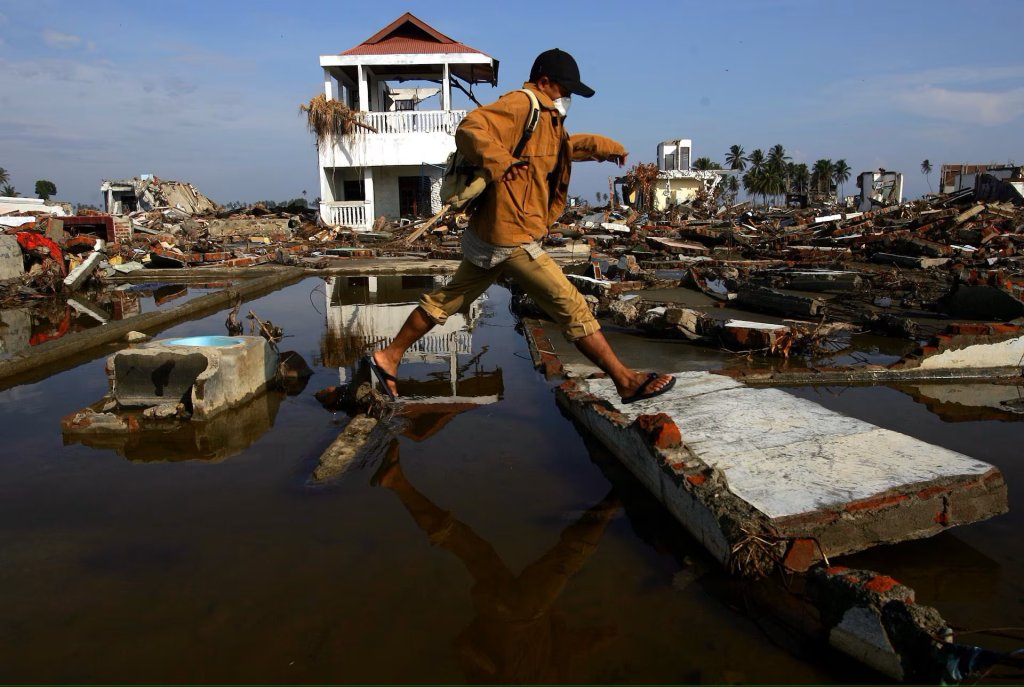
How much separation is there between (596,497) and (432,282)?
387 inches

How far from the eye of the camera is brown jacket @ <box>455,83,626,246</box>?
128 inches

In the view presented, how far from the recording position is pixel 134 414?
420 centimetres

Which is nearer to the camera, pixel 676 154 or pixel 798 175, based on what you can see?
pixel 676 154

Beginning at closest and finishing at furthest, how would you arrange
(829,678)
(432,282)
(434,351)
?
(829,678) → (434,351) → (432,282)

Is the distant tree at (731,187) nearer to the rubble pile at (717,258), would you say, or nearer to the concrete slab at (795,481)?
the rubble pile at (717,258)

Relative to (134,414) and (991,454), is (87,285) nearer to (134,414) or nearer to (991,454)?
(134,414)

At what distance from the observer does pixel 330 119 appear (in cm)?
2359

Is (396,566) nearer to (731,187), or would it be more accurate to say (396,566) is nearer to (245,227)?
(245,227)

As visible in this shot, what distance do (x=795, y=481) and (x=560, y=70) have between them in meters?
2.31

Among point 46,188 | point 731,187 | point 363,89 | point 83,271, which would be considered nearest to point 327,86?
point 363,89

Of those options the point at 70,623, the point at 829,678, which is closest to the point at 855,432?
the point at 829,678

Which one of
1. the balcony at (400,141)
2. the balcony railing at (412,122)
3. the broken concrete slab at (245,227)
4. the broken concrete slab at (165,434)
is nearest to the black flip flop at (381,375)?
the broken concrete slab at (165,434)

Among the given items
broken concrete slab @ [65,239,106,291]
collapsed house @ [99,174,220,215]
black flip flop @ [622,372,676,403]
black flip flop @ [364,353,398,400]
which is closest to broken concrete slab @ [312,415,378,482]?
black flip flop @ [364,353,398,400]

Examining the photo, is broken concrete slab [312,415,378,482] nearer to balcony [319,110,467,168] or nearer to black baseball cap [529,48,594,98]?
black baseball cap [529,48,594,98]
